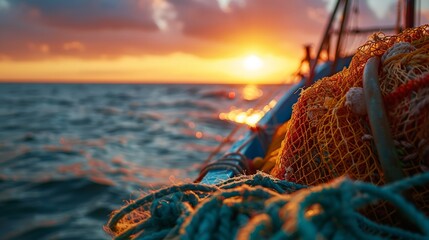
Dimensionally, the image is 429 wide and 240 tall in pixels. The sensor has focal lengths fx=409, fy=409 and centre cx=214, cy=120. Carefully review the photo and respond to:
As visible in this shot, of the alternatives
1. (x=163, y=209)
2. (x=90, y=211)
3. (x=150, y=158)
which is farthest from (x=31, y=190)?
(x=163, y=209)

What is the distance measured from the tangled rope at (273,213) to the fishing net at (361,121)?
29cm

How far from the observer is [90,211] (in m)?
7.21

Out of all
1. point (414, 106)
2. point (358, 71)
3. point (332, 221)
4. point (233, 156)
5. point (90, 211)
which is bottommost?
point (90, 211)

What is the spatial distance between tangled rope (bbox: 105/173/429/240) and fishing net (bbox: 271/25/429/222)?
0.94ft

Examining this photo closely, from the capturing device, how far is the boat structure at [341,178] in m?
1.04

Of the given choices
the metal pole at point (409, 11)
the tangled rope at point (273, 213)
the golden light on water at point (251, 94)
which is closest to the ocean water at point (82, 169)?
the tangled rope at point (273, 213)

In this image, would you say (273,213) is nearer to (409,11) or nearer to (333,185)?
(333,185)

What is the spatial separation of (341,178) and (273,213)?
0.21 meters

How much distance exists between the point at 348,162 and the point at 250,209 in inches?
23.5

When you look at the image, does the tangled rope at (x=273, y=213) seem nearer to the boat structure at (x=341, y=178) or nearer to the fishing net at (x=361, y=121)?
the boat structure at (x=341, y=178)

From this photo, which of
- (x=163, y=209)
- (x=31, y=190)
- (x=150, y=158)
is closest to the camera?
(x=163, y=209)

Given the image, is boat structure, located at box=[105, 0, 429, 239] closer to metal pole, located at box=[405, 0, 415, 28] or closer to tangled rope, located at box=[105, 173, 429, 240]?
tangled rope, located at box=[105, 173, 429, 240]

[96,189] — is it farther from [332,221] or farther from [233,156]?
[332,221]

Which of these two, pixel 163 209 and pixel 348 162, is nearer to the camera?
pixel 163 209
